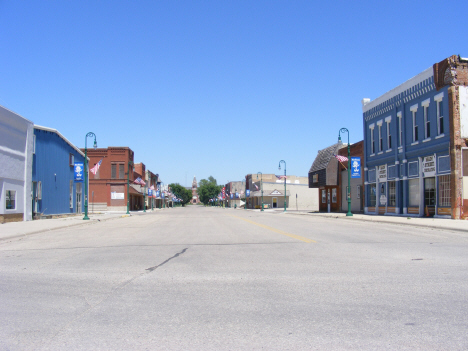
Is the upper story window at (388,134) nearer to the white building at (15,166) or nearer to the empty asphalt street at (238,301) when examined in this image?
the empty asphalt street at (238,301)

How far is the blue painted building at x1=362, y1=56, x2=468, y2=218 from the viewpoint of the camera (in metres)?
27.4

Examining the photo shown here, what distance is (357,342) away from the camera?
4777 millimetres

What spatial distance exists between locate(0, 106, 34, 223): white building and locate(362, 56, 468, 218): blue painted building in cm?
2844

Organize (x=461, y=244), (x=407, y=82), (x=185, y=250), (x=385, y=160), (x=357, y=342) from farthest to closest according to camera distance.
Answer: (x=385, y=160) → (x=407, y=82) → (x=461, y=244) → (x=185, y=250) → (x=357, y=342)

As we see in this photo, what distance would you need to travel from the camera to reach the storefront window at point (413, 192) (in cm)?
3188

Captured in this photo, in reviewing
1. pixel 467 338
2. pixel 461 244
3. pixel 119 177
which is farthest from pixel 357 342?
pixel 119 177

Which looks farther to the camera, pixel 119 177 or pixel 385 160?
pixel 119 177

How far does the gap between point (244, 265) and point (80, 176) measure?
3236 centimetres

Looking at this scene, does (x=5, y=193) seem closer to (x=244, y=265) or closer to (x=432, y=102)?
(x=244, y=265)

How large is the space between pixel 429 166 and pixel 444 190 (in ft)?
7.61

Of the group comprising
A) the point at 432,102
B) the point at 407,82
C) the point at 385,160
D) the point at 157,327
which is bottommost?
the point at 157,327

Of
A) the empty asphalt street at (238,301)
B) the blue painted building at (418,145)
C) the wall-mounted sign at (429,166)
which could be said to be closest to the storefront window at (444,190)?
the blue painted building at (418,145)

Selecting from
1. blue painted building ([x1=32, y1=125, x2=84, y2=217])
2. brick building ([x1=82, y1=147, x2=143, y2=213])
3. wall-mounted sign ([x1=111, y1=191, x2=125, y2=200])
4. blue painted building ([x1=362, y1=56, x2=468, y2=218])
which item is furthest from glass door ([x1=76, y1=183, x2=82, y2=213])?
blue painted building ([x1=362, y1=56, x2=468, y2=218])

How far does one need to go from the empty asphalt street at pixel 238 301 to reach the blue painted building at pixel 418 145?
1771 centimetres
